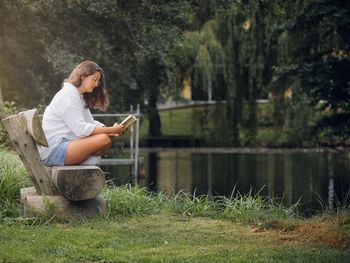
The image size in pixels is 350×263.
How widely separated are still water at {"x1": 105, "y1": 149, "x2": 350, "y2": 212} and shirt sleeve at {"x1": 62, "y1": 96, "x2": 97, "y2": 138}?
428 cm

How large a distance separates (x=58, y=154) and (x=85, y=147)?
0.96 feet

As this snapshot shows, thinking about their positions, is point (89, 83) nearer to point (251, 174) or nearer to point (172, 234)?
point (172, 234)

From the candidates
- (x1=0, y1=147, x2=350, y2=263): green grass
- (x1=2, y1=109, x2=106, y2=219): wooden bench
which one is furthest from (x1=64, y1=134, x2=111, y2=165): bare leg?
(x1=0, y1=147, x2=350, y2=263): green grass

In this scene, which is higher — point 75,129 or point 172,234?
point 75,129

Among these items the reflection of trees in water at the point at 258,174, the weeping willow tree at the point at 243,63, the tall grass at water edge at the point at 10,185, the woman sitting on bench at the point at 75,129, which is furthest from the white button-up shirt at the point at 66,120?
the weeping willow tree at the point at 243,63

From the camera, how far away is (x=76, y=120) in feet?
24.5

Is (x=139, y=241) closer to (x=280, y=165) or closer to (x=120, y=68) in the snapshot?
(x=120, y=68)

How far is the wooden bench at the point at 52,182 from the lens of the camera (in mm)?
7164

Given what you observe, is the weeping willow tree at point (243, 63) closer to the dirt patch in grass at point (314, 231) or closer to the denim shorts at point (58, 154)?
the denim shorts at point (58, 154)

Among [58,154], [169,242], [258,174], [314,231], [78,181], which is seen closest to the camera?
[169,242]

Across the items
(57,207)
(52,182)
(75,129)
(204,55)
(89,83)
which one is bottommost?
(57,207)

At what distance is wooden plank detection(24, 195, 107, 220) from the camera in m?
7.26

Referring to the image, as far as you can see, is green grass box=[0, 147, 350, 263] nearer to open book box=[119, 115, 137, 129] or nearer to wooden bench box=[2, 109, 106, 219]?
wooden bench box=[2, 109, 106, 219]

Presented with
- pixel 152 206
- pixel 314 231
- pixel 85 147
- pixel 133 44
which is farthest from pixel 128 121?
pixel 133 44
